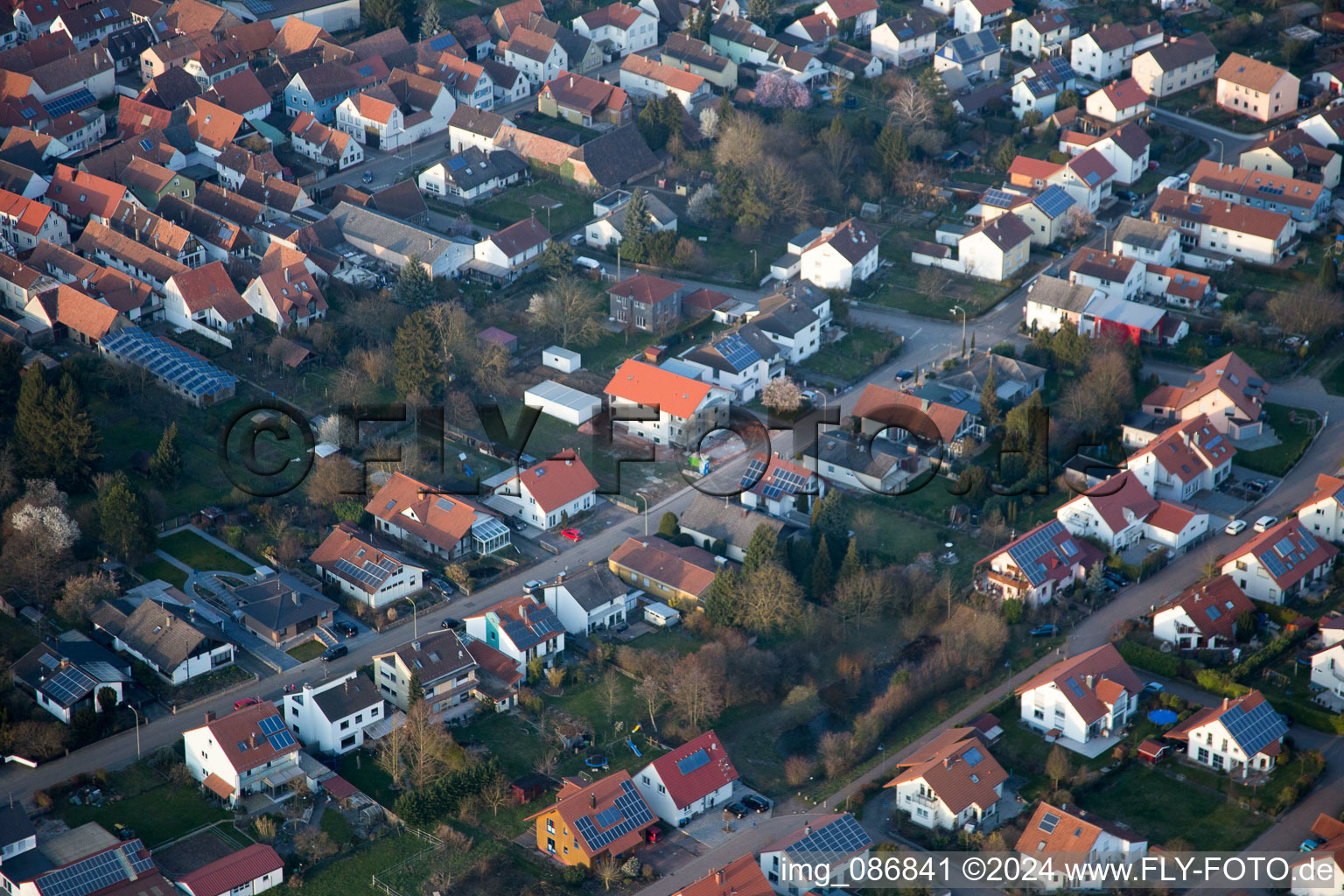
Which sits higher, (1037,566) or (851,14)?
(851,14)

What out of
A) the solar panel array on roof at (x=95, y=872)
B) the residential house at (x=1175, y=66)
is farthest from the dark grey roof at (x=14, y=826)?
the residential house at (x=1175, y=66)

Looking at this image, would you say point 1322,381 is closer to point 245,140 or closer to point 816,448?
point 816,448

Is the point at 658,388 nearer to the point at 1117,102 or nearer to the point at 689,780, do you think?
the point at 689,780

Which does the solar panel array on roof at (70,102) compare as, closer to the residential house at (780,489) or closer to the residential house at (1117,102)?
the residential house at (780,489)

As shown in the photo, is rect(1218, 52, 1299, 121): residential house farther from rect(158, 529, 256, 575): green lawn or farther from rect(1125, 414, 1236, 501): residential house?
rect(158, 529, 256, 575): green lawn

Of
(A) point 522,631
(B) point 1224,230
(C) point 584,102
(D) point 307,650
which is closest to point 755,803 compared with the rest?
(A) point 522,631

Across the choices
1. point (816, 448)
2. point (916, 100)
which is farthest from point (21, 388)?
point (916, 100)
